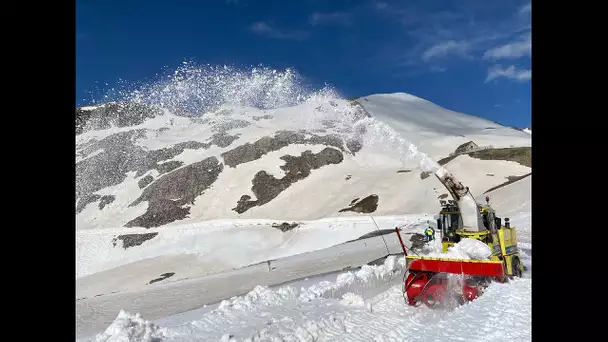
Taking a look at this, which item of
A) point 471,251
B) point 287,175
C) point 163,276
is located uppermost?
point 287,175

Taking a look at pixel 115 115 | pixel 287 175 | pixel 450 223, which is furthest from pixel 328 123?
pixel 450 223

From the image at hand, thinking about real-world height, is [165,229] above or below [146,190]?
below

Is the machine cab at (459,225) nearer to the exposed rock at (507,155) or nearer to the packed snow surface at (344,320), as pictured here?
the packed snow surface at (344,320)

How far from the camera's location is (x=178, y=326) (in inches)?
287

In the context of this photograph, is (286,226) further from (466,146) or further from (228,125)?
(228,125)

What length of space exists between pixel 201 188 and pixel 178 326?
3450 cm

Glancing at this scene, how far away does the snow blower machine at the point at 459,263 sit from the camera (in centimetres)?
828

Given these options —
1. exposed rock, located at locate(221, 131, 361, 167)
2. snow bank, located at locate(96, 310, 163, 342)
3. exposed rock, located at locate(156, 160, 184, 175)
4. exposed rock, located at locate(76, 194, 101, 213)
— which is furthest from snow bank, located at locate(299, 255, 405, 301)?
exposed rock, located at locate(156, 160, 184, 175)

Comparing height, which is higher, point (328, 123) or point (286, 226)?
point (328, 123)

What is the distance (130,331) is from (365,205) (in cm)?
2686

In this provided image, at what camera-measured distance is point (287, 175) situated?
43219 millimetres
